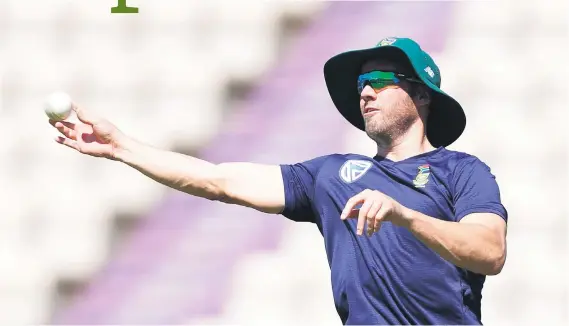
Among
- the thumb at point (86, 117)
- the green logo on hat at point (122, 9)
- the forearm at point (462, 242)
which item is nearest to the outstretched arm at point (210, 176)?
the thumb at point (86, 117)

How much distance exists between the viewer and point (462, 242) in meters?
2.66

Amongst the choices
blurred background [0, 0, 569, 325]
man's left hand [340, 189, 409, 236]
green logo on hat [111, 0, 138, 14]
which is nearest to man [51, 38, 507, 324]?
man's left hand [340, 189, 409, 236]

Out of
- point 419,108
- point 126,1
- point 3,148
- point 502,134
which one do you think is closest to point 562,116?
point 502,134

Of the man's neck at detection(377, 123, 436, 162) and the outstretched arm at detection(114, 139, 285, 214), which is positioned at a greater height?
the man's neck at detection(377, 123, 436, 162)

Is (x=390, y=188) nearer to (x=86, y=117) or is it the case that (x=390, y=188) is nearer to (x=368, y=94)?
(x=368, y=94)

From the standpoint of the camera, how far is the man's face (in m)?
3.22

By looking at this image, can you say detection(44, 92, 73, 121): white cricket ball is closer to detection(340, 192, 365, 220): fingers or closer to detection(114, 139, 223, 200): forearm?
detection(114, 139, 223, 200): forearm

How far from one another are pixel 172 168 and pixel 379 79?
673 mm

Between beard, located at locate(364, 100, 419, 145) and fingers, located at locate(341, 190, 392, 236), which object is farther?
beard, located at locate(364, 100, 419, 145)

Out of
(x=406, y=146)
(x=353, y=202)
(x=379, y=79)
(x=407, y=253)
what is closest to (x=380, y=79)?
(x=379, y=79)

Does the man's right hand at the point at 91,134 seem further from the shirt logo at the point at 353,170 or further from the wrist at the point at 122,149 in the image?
the shirt logo at the point at 353,170

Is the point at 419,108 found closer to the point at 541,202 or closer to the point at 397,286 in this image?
the point at 397,286

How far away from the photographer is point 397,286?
116 inches

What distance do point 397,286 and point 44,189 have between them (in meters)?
2.25
